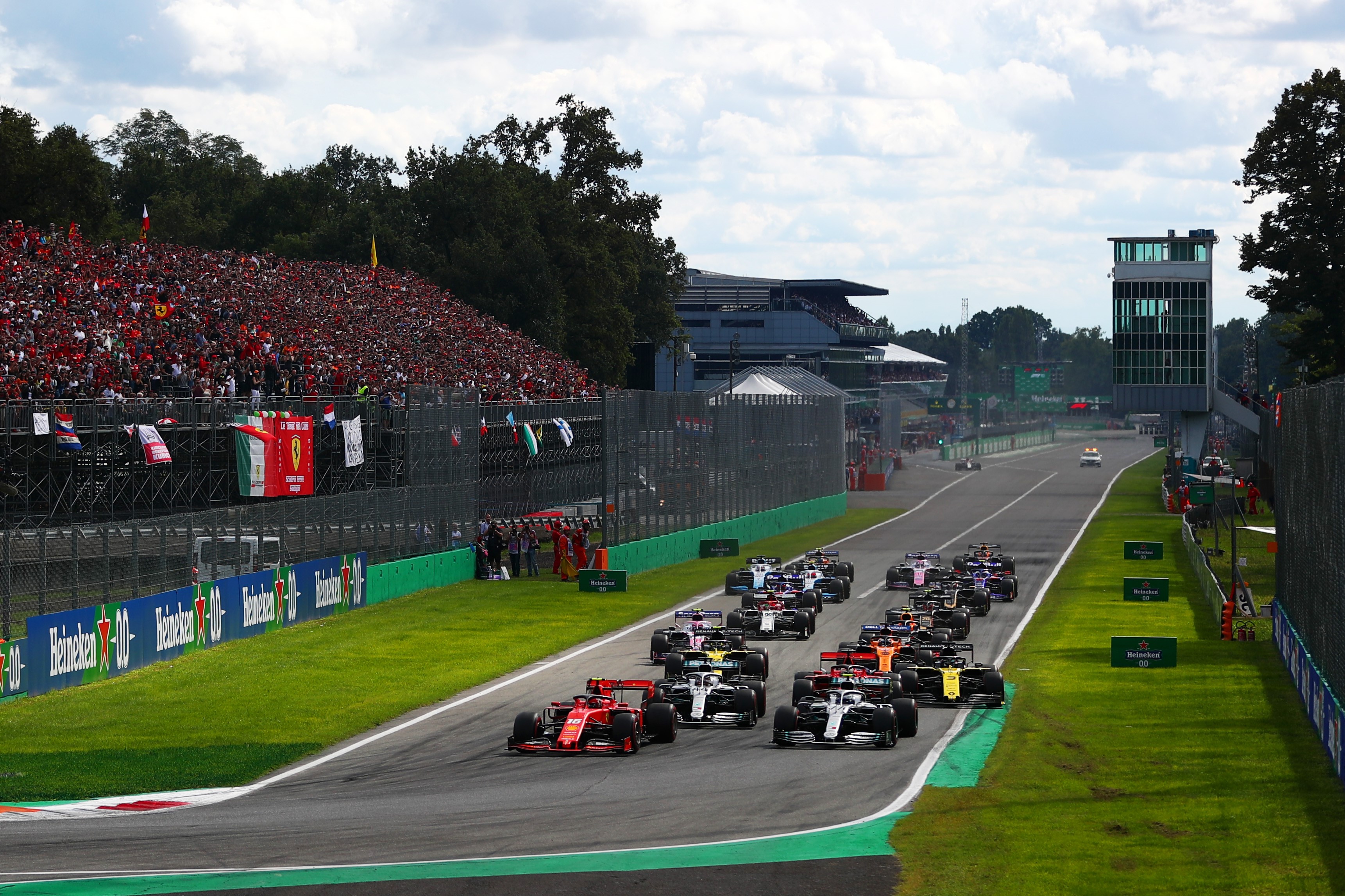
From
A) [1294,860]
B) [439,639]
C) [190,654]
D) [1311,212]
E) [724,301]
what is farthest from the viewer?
[724,301]

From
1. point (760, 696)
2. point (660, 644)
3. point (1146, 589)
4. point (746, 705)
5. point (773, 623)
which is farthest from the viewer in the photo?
point (1146, 589)

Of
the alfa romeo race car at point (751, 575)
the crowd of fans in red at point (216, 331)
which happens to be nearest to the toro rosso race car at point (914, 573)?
the alfa romeo race car at point (751, 575)

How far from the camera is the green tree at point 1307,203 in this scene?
64250 mm

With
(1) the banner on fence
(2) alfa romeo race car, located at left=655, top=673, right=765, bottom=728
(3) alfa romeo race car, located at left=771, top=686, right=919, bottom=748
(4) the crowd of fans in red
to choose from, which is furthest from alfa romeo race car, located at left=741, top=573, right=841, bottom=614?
(4) the crowd of fans in red

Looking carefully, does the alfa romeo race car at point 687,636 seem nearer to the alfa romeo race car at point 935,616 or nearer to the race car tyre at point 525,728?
the alfa romeo race car at point 935,616

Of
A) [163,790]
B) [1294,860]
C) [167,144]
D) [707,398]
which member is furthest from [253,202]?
[1294,860]

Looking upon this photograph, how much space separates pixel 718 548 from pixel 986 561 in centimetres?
1388

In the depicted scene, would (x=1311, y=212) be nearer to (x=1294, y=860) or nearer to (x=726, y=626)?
(x=726, y=626)

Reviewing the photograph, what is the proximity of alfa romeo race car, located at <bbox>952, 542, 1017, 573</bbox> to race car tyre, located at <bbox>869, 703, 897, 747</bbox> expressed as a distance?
72.8 feet

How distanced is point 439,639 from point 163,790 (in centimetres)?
1550

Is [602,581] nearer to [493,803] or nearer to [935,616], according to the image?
[935,616]

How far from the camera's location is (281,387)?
50.7 m

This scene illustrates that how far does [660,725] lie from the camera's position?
23875 millimetres

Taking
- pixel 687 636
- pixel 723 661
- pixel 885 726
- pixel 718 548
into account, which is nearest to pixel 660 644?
pixel 687 636
